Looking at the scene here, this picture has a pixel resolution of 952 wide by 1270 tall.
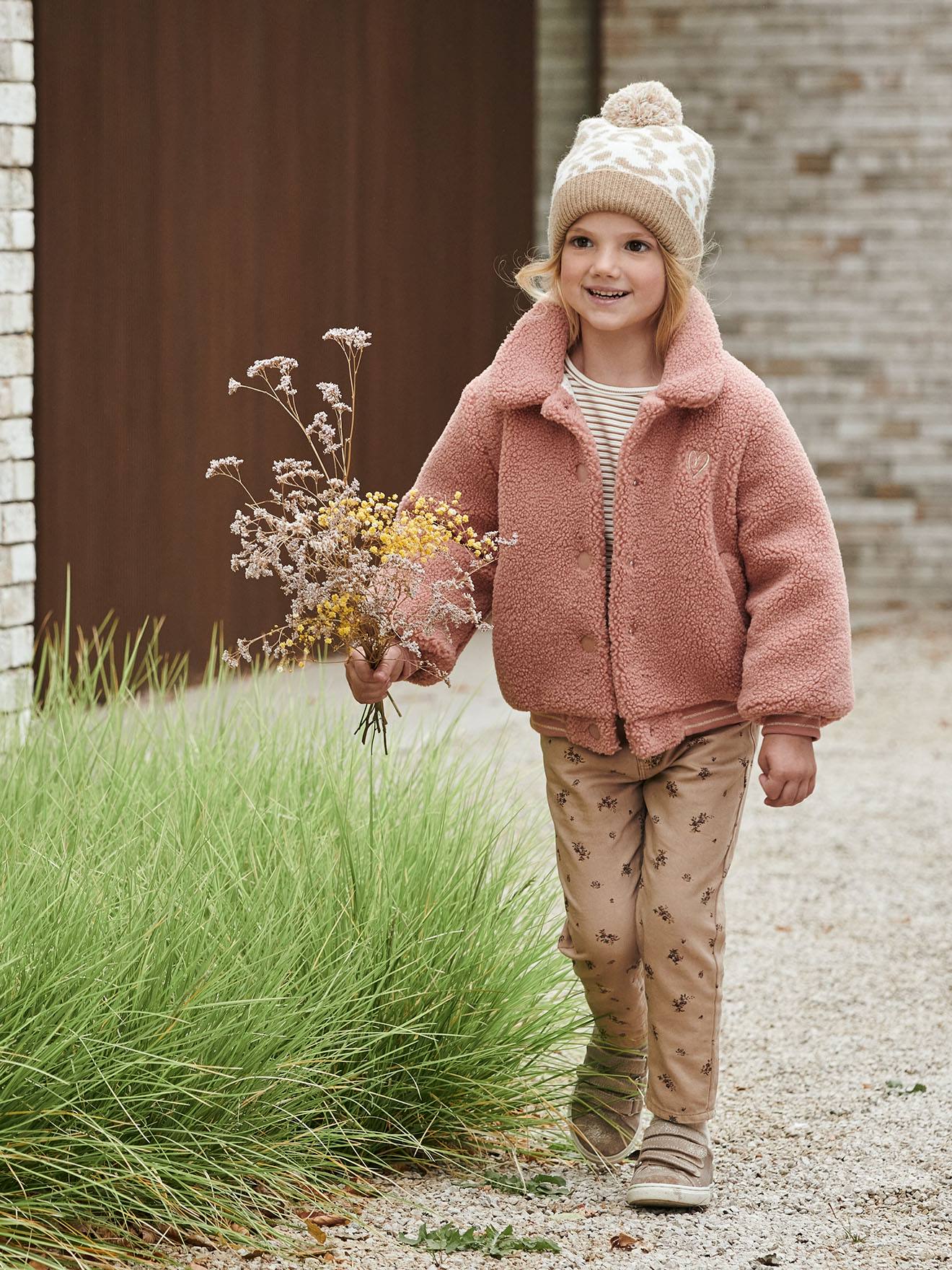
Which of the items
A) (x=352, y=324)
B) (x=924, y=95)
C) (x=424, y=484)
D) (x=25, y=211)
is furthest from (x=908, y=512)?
(x=424, y=484)

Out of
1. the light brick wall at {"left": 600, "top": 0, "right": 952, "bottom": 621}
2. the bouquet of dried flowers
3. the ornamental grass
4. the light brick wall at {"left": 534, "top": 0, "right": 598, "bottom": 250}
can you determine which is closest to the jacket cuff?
the bouquet of dried flowers

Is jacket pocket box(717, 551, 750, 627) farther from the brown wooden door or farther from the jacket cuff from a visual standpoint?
the brown wooden door

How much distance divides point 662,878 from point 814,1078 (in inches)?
38.0

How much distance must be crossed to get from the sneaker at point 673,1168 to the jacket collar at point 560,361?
1.17 metres

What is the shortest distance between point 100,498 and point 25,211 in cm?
137

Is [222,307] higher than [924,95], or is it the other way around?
[924,95]

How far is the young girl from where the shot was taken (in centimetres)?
291

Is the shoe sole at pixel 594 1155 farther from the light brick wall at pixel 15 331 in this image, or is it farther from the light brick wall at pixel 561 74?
the light brick wall at pixel 561 74

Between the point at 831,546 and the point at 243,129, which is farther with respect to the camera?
the point at 243,129

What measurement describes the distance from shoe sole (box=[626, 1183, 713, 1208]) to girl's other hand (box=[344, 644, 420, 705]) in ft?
2.86

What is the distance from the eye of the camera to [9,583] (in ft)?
18.2

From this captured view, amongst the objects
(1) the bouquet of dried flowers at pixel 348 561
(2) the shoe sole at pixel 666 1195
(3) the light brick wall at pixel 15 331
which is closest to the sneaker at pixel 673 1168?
(2) the shoe sole at pixel 666 1195

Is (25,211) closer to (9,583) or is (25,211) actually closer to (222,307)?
(9,583)

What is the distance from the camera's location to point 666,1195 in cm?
289
